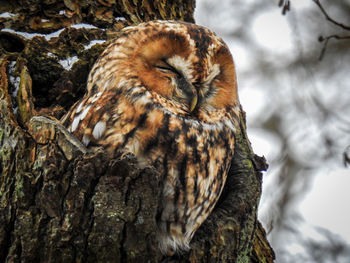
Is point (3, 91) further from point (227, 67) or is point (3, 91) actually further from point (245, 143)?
point (245, 143)

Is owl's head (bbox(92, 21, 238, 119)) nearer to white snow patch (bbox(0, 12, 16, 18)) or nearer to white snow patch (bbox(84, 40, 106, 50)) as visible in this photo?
white snow patch (bbox(84, 40, 106, 50))

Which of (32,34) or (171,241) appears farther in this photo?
(32,34)

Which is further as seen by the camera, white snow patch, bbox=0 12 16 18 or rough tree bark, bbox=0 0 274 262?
white snow patch, bbox=0 12 16 18

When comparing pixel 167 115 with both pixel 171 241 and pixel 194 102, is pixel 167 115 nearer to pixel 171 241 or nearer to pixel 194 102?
pixel 194 102

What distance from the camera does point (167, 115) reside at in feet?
4.85

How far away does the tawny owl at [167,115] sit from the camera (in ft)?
4.62

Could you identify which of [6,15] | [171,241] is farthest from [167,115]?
[6,15]

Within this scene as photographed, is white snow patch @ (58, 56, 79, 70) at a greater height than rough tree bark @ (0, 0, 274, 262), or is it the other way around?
white snow patch @ (58, 56, 79, 70)

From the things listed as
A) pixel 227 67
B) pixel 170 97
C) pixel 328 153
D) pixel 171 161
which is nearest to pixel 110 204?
pixel 171 161

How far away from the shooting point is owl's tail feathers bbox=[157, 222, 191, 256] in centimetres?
145

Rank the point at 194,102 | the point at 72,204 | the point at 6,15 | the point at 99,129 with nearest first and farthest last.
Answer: the point at 72,204 → the point at 99,129 → the point at 194,102 → the point at 6,15

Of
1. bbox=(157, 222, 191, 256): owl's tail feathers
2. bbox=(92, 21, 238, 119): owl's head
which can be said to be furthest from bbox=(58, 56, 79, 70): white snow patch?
bbox=(157, 222, 191, 256): owl's tail feathers

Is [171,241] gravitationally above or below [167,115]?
below

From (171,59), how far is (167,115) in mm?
215
